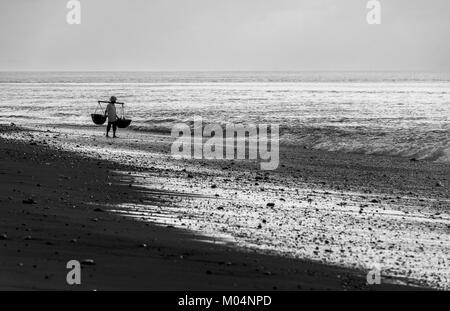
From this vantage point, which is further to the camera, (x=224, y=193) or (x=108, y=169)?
(x=108, y=169)

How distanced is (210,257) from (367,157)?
630 inches

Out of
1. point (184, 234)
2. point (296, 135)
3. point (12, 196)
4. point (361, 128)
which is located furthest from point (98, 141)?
point (184, 234)

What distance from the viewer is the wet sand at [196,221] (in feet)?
27.5

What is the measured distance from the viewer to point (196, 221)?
11.6 meters

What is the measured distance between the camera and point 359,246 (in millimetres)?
10352

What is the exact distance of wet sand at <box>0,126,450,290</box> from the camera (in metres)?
8.39

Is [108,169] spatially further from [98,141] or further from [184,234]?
[98,141]
